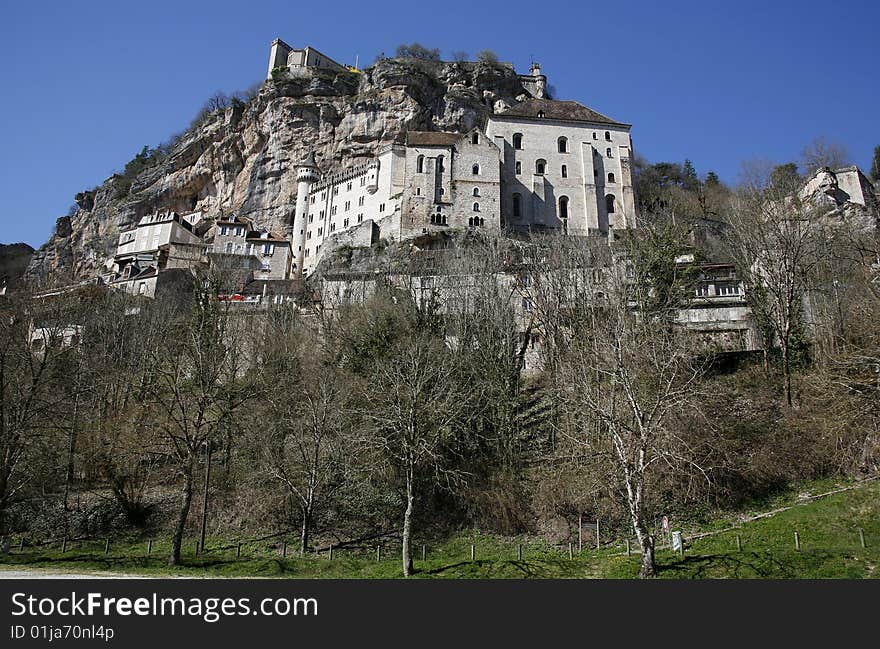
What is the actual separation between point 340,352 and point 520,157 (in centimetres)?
4681

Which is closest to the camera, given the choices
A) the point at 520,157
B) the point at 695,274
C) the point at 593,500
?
the point at 593,500

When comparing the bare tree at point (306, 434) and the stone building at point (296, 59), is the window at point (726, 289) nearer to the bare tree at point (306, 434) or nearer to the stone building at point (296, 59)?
the bare tree at point (306, 434)

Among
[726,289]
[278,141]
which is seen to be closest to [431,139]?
[278,141]

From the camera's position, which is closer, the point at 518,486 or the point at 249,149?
the point at 518,486

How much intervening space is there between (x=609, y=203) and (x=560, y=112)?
12817mm

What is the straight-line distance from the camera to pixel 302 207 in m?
74.2

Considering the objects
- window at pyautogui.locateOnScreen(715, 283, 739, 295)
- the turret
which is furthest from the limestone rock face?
window at pyautogui.locateOnScreen(715, 283, 739, 295)

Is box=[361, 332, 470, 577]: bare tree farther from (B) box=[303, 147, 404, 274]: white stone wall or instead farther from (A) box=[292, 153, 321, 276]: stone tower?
(A) box=[292, 153, 321, 276]: stone tower

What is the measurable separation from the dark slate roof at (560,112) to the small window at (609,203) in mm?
9316

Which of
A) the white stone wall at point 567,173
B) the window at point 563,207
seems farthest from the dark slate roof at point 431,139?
the window at point 563,207

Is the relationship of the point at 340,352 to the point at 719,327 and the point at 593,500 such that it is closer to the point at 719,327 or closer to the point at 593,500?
the point at 593,500

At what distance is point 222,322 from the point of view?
91.0 feet

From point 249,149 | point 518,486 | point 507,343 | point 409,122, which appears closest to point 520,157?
point 409,122

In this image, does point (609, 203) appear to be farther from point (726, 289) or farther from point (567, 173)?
point (726, 289)
